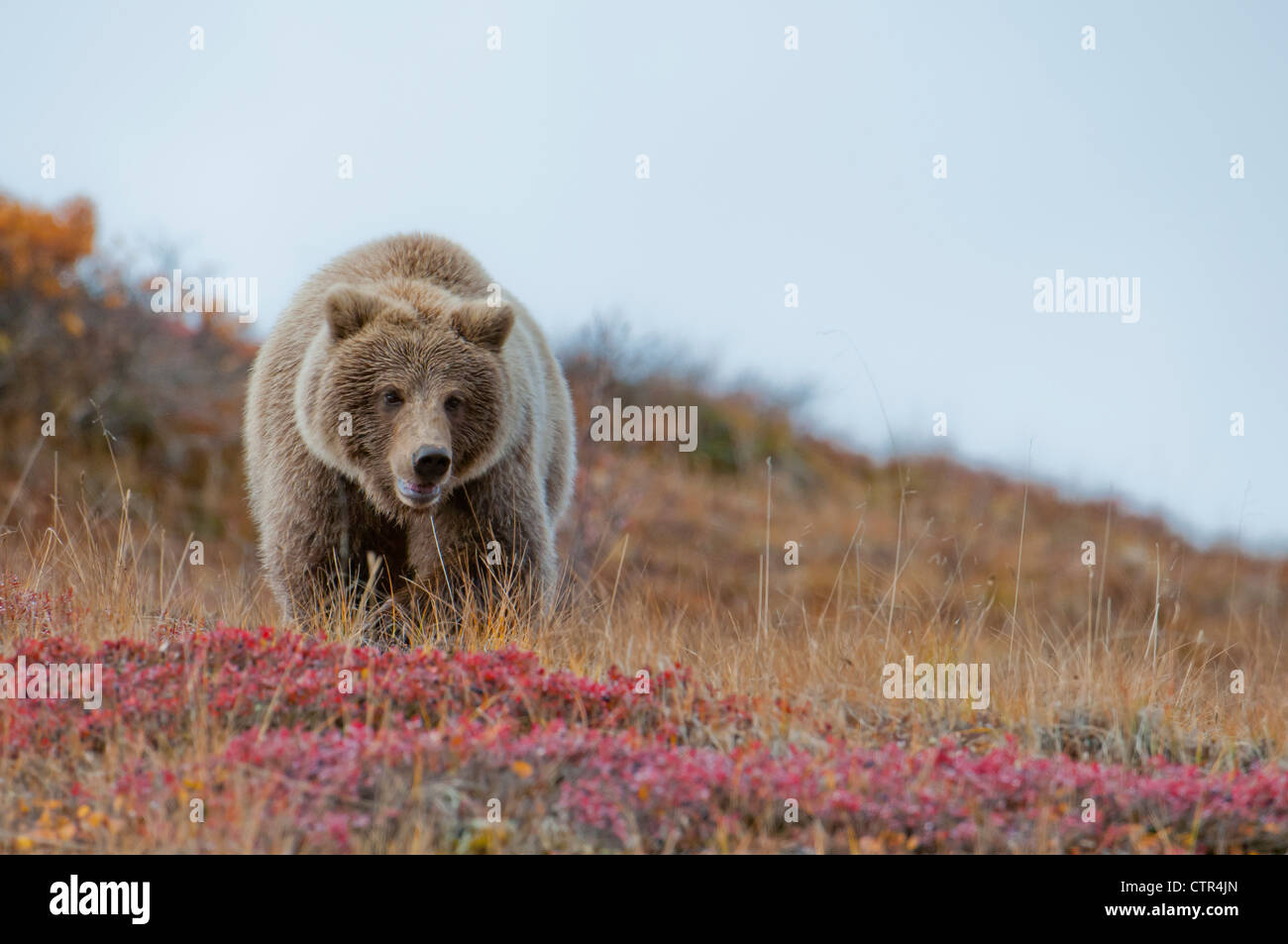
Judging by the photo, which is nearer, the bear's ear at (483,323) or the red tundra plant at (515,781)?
the red tundra plant at (515,781)

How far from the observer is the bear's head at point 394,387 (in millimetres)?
7164

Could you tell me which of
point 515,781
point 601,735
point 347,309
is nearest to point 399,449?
point 347,309

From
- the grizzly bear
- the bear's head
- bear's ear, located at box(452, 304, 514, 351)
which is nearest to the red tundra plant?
the grizzly bear

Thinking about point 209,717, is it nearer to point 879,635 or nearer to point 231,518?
point 879,635

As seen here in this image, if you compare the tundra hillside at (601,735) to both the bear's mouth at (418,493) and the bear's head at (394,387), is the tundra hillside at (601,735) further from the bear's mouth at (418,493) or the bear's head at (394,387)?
the bear's head at (394,387)

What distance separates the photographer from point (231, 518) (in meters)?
22.5

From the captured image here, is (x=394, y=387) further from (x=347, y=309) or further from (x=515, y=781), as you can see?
(x=515, y=781)

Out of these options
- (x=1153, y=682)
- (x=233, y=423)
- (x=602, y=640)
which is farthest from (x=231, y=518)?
(x=1153, y=682)

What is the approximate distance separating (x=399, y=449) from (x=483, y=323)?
1.04 meters

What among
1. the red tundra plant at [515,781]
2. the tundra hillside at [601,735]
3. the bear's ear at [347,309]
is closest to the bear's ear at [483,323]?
the bear's ear at [347,309]

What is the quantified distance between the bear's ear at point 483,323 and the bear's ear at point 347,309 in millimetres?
516
